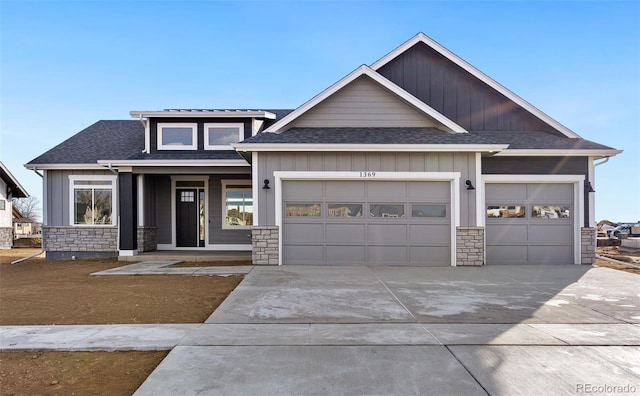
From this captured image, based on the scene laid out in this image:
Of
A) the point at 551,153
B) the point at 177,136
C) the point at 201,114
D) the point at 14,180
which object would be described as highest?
the point at 201,114

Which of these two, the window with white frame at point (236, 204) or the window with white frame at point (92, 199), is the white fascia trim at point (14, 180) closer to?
the window with white frame at point (92, 199)

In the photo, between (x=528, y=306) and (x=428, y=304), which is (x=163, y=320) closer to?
(x=428, y=304)

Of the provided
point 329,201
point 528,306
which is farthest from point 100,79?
point 528,306

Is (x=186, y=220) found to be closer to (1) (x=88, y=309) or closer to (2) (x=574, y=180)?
(1) (x=88, y=309)

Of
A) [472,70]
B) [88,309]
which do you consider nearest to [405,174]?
[472,70]

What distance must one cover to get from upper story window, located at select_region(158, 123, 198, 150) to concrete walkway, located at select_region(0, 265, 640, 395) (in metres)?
7.52

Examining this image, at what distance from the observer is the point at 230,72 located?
1734 cm

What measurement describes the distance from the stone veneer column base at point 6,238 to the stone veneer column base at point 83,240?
8.87m

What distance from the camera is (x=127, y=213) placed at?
12305mm

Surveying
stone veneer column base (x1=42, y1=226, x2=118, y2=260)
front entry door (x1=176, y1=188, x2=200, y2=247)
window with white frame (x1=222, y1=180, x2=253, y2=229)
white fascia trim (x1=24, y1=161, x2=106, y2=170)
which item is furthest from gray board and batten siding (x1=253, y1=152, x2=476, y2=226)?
stone veneer column base (x1=42, y1=226, x2=118, y2=260)

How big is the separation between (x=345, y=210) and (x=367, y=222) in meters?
0.69

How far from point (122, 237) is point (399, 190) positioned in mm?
8947
